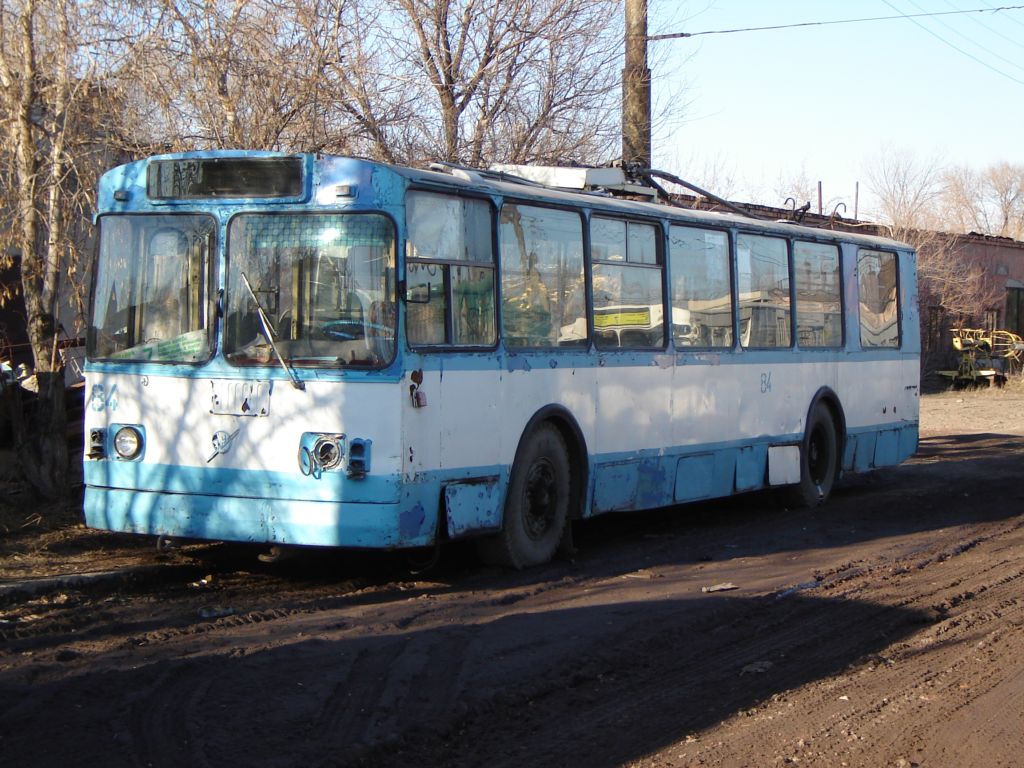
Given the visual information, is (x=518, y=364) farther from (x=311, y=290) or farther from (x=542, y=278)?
(x=311, y=290)

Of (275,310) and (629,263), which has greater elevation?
(629,263)

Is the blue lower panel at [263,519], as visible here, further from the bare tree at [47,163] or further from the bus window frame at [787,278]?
the bus window frame at [787,278]

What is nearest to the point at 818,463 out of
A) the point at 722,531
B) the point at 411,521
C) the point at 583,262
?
the point at 722,531

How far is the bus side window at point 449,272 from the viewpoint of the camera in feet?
28.4

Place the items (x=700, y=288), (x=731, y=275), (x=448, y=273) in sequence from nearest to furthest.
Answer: (x=448, y=273) → (x=700, y=288) → (x=731, y=275)

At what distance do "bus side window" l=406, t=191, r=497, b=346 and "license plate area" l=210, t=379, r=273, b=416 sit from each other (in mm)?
1078

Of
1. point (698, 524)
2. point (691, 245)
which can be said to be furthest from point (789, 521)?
point (691, 245)

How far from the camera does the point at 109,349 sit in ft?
30.1

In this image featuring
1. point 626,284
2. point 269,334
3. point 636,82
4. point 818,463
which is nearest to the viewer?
point 269,334

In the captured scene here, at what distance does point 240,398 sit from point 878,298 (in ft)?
31.6

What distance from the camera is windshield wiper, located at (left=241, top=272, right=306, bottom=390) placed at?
8453 millimetres

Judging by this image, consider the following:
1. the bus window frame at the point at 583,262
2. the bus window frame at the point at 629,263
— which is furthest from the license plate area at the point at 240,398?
the bus window frame at the point at 629,263

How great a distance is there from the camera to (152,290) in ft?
29.8

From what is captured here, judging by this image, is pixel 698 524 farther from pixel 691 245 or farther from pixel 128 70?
pixel 128 70
